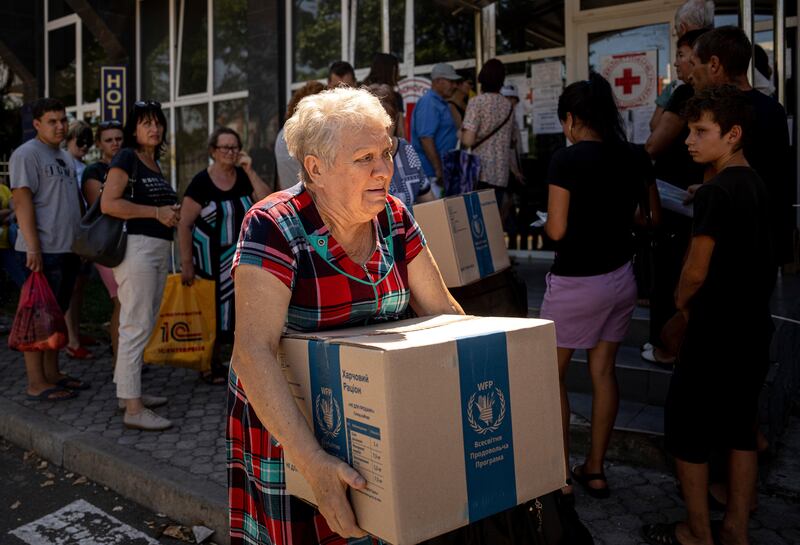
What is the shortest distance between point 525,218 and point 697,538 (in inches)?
245

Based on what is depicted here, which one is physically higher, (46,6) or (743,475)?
(46,6)

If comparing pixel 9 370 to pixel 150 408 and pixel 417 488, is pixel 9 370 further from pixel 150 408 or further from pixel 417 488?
pixel 417 488

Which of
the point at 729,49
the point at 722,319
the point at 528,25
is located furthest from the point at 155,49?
the point at 722,319

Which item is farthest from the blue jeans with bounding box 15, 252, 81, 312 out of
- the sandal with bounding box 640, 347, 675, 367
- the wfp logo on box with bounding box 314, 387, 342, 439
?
the wfp logo on box with bounding box 314, 387, 342, 439

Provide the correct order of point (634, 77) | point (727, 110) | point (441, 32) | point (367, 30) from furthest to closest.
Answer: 1. point (367, 30)
2. point (441, 32)
3. point (634, 77)
4. point (727, 110)

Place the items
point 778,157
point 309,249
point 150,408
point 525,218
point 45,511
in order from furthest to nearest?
1. point 525,218
2. point 150,408
3. point 45,511
4. point 778,157
5. point 309,249

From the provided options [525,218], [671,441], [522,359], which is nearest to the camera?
[522,359]

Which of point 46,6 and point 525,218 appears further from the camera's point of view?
point 46,6

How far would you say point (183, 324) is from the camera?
5762mm

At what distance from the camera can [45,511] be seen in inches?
161

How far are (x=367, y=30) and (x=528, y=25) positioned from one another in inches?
98.8

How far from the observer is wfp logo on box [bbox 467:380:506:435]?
1.86m

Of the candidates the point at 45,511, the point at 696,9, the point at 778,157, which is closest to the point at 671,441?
the point at 778,157

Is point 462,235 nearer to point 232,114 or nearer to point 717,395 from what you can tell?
point 717,395
